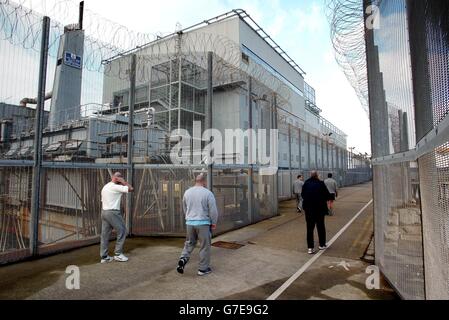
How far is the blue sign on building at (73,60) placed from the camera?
258 inches

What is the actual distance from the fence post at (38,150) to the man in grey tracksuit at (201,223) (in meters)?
3.06

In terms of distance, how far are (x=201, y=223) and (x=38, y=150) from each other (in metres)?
3.62

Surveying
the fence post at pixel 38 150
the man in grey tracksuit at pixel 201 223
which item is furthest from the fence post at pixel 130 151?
the man in grey tracksuit at pixel 201 223

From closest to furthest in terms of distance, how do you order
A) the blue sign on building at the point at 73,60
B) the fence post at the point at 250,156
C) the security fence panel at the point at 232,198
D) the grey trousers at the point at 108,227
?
the grey trousers at the point at 108,227
the blue sign on building at the point at 73,60
the security fence panel at the point at 232,198
the fence post at the point at 250,156

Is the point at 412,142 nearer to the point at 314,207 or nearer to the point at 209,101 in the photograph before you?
the point at 314,207

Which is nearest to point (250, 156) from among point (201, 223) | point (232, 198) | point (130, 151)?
point (232, 198)

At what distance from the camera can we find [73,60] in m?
6.72

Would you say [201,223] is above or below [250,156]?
below

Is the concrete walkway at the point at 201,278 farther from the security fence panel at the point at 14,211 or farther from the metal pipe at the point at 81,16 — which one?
the metal pipe at the point at 81,16

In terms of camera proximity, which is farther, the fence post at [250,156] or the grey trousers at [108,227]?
the fence post at [250,156]

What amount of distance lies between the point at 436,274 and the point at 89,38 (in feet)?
25.7

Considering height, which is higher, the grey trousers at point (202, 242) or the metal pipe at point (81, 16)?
the metal pipe at point (81, 16)
